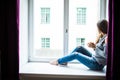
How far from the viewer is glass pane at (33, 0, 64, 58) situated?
290 centimetres

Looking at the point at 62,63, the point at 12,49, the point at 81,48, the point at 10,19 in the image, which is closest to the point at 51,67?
the point at 62,63

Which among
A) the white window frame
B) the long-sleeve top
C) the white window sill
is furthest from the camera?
the white window frame

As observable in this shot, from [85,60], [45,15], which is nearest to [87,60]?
[85,60]

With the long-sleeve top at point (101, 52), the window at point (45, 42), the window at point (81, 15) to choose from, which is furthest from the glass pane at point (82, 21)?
the long-sleeve top at point (101, 52)

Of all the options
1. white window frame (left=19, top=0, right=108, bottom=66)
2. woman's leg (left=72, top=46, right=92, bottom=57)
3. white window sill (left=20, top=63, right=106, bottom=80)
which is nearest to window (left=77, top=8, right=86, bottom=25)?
white window frame (left=19, top=0, right=108, bottom=66)

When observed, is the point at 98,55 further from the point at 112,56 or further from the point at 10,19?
the point at 10,19

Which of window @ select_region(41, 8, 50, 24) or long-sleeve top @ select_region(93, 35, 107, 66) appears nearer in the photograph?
long-sleeve top @ select_region(93, 35, 107, 66)

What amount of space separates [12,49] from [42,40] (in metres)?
0.77

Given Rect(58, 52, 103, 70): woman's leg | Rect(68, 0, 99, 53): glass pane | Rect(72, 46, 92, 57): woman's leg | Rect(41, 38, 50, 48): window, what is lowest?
Rect(58, 52, 103, 70): woman's leg

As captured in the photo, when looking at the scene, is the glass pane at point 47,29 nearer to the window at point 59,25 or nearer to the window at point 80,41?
the window at point 59,25

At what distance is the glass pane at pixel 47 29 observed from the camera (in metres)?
2.90

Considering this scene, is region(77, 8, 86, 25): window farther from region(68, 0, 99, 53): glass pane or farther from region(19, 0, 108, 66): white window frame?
region(19, 0, 108, 66): white window frame

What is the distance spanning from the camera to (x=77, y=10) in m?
2.88

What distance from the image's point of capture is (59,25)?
9.53ft
